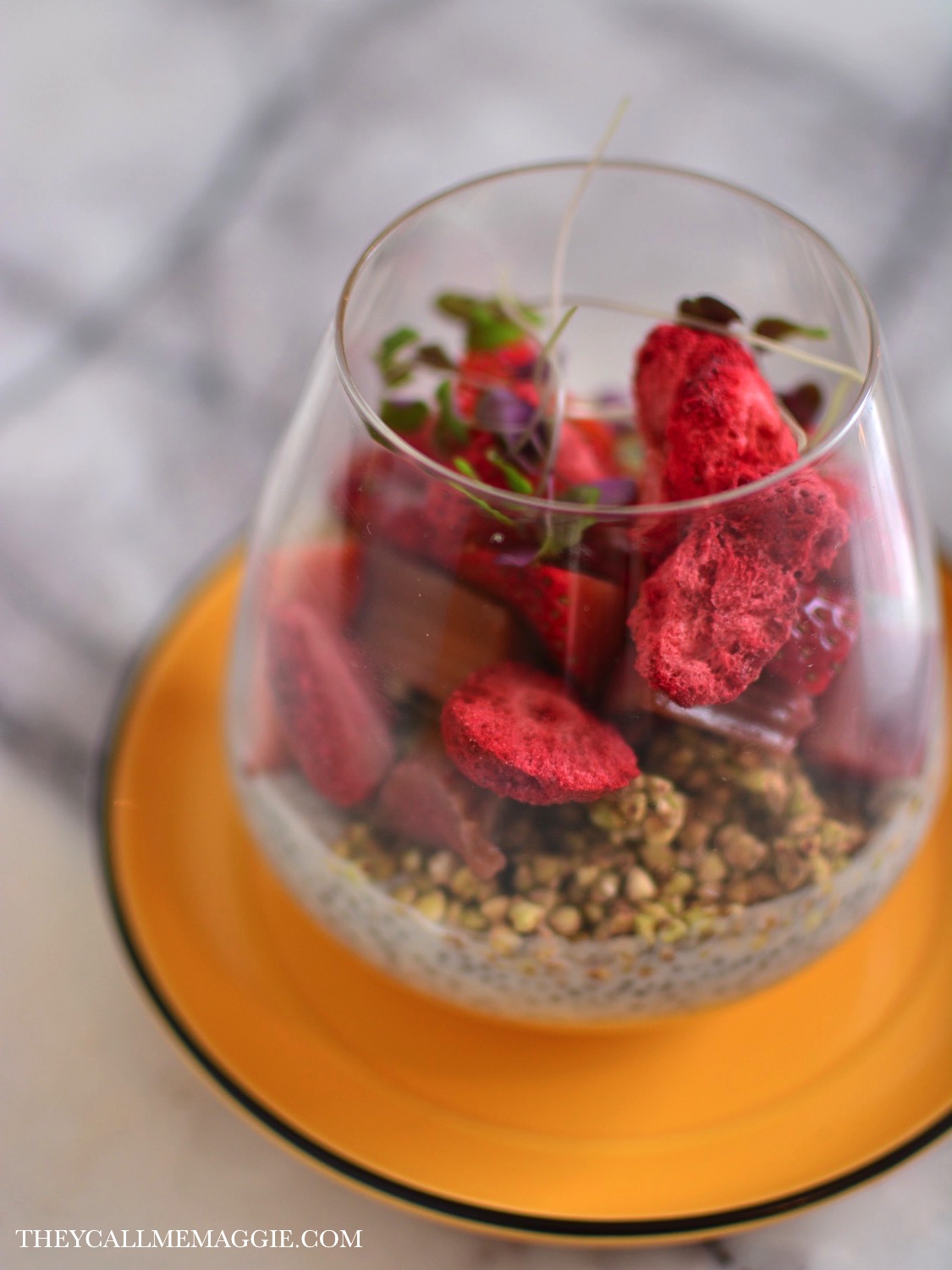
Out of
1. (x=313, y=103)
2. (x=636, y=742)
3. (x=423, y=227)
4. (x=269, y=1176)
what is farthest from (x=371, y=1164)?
(x=313, y=103)

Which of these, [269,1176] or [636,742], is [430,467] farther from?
[269,1176]

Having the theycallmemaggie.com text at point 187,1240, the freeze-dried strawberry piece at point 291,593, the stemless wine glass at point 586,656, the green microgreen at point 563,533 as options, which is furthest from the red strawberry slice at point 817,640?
the theycallmemaggie.com text at point 187,1240

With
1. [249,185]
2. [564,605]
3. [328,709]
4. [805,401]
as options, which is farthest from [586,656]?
[249,185]

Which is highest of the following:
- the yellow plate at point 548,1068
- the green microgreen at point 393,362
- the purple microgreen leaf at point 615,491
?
the purple microgreen leaf at point 615,491

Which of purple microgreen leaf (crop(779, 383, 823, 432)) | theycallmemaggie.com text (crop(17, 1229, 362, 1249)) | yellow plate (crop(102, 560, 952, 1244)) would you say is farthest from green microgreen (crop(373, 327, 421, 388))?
theycallmemaggie.com text (crop(17, 1229, 362, 1249))

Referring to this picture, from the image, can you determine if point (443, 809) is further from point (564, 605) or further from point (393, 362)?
point (393, 362)

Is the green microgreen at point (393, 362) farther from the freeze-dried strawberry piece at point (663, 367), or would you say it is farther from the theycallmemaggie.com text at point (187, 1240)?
the theycallmemaggie.com text at point (187, 1240)
